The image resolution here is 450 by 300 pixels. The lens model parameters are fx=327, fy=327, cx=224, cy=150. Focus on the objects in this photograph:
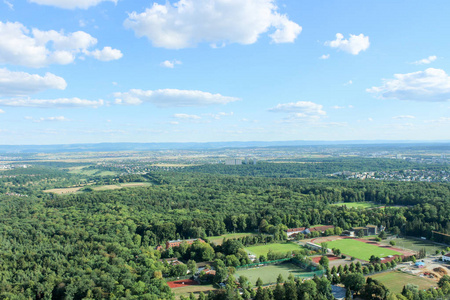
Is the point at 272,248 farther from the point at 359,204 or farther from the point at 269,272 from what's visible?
the point at 359,204

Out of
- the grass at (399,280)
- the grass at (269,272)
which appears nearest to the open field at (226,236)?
the grass at (269,272)

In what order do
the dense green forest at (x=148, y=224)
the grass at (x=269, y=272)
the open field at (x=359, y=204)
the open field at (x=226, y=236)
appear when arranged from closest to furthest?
the dense green forest at (x=148, y=224) → the grass at (x=269, y=272) → the open field at (x=226, y=236) → the open field at (x=359, y=204)

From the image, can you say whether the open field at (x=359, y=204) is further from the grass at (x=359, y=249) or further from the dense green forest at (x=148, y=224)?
the grass at (x=359, y=249)

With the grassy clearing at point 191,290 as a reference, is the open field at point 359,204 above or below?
above

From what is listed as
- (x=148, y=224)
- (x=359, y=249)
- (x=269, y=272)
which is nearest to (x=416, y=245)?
(x=359, y=249)

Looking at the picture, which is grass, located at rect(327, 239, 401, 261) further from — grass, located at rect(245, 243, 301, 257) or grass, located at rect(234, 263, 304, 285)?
grass, located at rect(234, 263, 304, 285)
